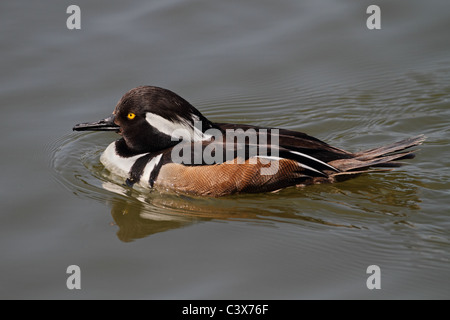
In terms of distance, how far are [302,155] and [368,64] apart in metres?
3.53

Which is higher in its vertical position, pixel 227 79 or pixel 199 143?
pixel 227 79

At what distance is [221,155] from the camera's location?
834 cm

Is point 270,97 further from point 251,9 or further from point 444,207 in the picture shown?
point 444,207

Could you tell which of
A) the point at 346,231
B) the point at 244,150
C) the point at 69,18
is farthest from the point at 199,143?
the point at 69,18

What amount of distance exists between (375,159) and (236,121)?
8.72 feet

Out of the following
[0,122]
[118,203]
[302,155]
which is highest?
[0,122]

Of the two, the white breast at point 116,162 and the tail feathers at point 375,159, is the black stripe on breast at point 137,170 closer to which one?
the white breast at point 116,162

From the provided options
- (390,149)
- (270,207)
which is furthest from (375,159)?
(270,207)

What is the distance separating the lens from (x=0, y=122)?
392 inches

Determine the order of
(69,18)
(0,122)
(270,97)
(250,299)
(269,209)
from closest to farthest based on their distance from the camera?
(250,299), (269,209), (0,122), (270,97), (69,18)

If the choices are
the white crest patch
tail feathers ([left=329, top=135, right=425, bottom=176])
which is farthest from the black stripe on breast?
tail feathers ([left=329, top=135, right=425, bottom=176])

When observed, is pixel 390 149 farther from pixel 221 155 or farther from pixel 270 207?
pixel 221 155

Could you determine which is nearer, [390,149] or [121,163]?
[390,149]

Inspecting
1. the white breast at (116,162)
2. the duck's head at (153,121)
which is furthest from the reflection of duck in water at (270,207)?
the duck's head at (153,121)
